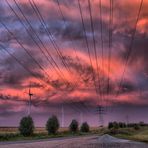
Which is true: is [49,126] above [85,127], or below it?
below

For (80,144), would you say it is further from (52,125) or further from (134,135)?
(52,125)

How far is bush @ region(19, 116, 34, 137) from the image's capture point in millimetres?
91750

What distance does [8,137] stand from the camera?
80.0m

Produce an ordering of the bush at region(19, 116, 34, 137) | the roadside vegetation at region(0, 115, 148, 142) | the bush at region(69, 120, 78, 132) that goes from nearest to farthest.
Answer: the roadside vegetation at region(0, 115, 148, 142)
the bush at region(19, 116, 34, 137)
the bush at region(69, 120, 78, 132)

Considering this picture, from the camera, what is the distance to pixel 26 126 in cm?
9206

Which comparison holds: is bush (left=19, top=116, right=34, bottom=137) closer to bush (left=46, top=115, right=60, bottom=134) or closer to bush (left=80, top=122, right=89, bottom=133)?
bush (left=46, top=115, right=60, bottom=134)

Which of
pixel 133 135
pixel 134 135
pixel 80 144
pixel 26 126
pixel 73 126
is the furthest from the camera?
pixel 73 126

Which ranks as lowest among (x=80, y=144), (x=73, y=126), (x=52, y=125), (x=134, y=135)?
(x=80, y=144)

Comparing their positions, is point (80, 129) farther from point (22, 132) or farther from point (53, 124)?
point (22, 132)

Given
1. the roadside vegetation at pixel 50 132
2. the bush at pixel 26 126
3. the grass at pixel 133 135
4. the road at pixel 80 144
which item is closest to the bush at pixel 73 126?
the roadside vegetation at pixel 50 132

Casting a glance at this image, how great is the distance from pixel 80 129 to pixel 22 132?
5703 centimetres

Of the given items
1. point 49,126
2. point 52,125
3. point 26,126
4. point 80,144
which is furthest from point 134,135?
point 80,144

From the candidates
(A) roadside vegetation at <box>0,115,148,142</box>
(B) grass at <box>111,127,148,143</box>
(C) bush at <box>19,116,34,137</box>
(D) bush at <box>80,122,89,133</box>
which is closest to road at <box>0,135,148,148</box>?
(B) grass at <box>111,127,148,143</box>

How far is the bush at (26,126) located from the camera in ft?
301
